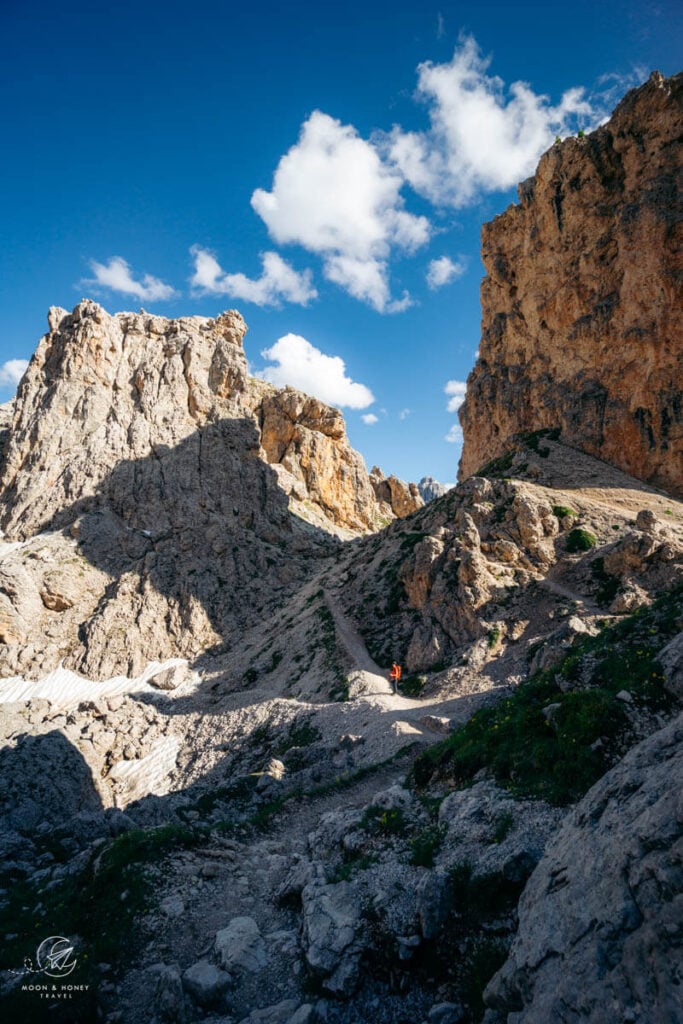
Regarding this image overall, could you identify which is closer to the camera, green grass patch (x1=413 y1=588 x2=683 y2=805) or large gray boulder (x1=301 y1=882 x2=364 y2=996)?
large gray boulder (x1=301 y1=882 x2=364 y2=996)

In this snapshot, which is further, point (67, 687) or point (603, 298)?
point (603, 298)

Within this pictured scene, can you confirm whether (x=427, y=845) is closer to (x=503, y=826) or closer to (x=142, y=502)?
(x=503, y=826)

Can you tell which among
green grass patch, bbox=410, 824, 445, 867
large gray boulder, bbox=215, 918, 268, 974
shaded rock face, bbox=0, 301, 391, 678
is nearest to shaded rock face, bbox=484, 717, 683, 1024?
green grass patch, bbox=410, 824, 445, 867

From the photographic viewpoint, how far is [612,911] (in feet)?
18.9

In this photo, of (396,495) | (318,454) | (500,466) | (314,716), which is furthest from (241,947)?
(396,495)


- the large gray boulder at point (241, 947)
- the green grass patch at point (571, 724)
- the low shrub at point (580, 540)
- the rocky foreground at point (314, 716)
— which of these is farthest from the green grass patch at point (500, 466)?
the large gray boulder at point (241, 947)

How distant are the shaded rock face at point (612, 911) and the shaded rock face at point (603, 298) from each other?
48480 millimetres

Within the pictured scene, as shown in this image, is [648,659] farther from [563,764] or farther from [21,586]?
[21,586]

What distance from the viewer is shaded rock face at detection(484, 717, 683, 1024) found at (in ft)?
16.6

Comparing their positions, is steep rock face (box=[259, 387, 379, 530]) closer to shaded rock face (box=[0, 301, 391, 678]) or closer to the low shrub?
shaded rock face (box=[0, 301, 391, 678])

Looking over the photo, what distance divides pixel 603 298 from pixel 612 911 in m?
61.9

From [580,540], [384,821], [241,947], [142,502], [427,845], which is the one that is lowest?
[241,947]

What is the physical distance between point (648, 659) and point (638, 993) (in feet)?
36.1

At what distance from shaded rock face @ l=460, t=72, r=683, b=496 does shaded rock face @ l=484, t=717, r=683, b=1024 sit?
48.5 meters
